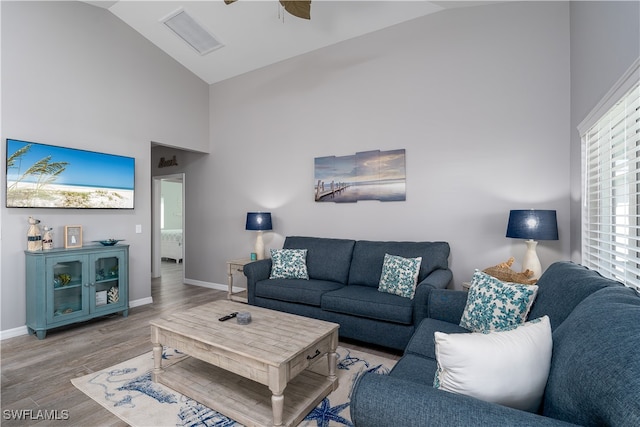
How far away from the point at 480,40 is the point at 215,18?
3002mm

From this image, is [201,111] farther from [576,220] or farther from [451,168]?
[576,220]

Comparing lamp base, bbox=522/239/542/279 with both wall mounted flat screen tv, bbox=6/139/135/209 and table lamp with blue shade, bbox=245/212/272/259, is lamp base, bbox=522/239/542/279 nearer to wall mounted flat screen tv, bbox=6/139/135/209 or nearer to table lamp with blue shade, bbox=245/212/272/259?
table lamp with blue shade, bbox=245/212/272/259

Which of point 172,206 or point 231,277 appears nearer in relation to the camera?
point 231,277

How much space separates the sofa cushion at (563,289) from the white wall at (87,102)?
4439 mm

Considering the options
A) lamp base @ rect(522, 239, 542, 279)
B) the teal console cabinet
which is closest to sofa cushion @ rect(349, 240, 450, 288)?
lamp base @ rect(522, 239, 542, 279)

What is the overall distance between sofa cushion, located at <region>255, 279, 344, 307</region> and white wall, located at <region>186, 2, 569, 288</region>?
88 cm

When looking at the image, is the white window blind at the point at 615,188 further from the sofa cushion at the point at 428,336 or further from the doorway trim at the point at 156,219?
the doorway trim at the point at 156,219

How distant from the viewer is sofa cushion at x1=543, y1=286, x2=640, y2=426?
0.72 m

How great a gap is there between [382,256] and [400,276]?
45 cm

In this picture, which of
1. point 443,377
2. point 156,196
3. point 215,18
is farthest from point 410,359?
point 156,196

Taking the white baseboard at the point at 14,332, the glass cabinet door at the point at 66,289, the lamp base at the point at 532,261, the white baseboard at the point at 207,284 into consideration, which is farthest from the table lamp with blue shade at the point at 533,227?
the white baseboard at the point at 14,332

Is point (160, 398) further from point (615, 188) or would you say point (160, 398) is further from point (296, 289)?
point (615, 188)

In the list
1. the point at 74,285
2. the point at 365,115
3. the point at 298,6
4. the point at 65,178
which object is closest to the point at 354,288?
the point at 365,115

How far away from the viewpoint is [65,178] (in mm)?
3465
